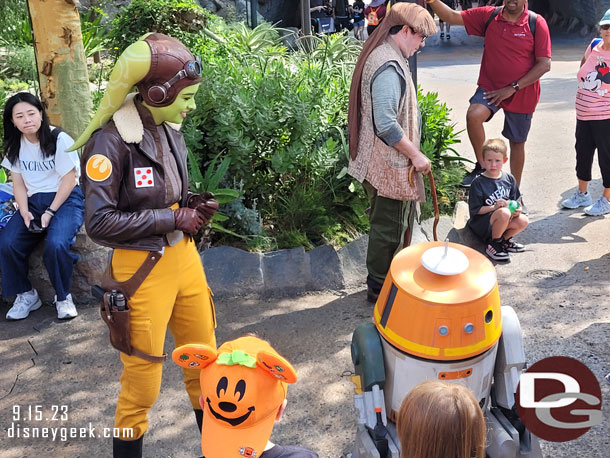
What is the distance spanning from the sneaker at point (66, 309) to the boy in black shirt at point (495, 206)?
311 centimetres

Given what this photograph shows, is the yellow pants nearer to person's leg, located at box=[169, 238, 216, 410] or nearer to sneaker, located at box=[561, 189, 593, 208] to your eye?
person's leg, located at box=[169, 238, 216, 410]

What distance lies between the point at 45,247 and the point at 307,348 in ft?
6.25

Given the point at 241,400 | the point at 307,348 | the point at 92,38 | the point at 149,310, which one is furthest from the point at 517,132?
the point at 92,38

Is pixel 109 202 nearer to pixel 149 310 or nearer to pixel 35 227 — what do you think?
pixel 149 310

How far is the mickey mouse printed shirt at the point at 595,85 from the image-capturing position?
5.98 m

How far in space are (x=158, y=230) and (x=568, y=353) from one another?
2.63 metres

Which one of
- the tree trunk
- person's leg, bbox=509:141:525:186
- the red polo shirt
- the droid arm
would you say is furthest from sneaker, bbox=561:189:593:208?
the tree trunk

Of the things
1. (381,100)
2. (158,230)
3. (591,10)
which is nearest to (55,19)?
(381,100)

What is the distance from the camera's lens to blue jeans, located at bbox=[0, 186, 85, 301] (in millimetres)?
4766

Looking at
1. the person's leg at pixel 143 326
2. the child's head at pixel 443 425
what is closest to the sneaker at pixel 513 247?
the person's leg at pixel 143 326

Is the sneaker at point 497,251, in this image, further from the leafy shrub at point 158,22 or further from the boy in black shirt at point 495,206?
the leafy shrub at point 158,22

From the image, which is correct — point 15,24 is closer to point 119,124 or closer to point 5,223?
point 5,223

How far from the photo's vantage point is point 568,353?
4.21 m

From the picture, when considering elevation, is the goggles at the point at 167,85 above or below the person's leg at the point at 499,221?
above
